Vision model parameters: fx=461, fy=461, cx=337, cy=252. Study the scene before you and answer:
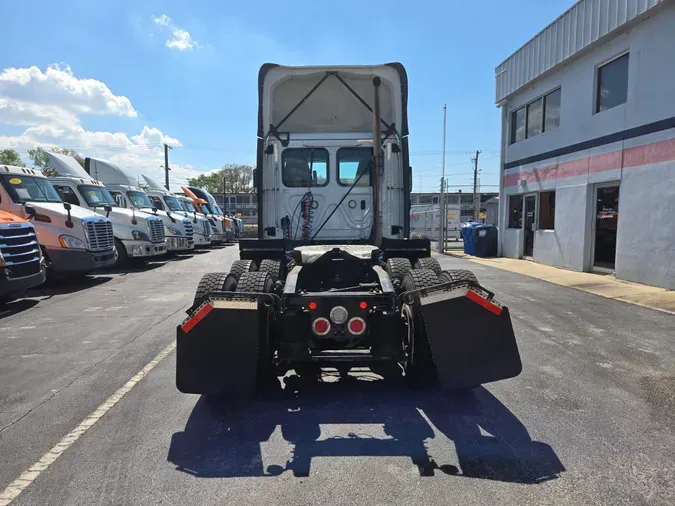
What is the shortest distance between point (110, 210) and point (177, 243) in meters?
4.20

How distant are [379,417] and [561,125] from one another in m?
13.2

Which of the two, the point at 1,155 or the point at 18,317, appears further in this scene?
the point at 1,155

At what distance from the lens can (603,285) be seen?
10.8 metres

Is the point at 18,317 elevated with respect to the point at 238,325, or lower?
lower

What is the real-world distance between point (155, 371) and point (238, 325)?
1.90m

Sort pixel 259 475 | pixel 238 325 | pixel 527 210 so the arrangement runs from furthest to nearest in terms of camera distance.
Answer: pixel 527 210 → pixel 238 325 → pixel 259 475

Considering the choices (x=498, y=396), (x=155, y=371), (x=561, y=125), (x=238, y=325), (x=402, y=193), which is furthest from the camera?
(x=561, y=125)

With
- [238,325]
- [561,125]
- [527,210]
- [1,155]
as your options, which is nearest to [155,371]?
[238,325]

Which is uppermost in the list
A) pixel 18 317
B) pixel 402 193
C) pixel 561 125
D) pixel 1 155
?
pixel 1 155

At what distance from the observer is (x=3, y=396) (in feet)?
14.3

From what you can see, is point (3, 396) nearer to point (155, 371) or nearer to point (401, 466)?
point (155, 371)

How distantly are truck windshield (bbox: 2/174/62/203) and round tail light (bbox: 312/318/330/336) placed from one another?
9739mm

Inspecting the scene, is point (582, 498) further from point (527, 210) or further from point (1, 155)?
point (1, 155)

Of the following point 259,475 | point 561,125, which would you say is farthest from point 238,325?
point 561,125
